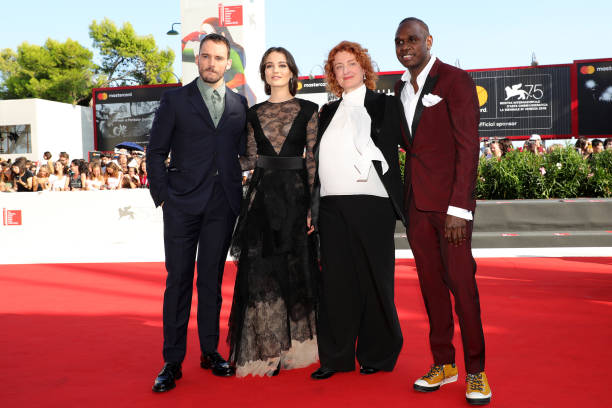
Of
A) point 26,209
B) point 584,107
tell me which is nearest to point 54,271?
point 26,209

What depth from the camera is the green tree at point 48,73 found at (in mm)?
59781

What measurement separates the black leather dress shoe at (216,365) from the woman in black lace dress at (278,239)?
0.21 ft

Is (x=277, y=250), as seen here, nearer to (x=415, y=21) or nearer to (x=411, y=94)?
(x=411, y=94)

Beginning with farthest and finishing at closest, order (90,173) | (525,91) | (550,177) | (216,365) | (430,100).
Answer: (525,91), (90,173), (550,177), (216,365), (430,100)

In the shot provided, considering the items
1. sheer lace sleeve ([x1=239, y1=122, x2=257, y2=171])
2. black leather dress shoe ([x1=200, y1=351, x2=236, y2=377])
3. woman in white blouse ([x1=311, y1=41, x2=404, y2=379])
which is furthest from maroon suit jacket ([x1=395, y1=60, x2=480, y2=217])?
black leather dress shoe ([x1=200, y1=351, x2=236, y2=377])

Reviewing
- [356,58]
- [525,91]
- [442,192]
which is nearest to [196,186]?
[356,58]

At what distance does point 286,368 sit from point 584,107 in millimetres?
20776

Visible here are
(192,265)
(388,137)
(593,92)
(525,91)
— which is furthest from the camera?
(525,91)

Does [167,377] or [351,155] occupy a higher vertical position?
[351,155]

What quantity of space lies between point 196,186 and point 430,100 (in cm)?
150

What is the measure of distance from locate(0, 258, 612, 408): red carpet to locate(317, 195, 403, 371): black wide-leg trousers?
6.4 inches

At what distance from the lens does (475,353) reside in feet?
10.6

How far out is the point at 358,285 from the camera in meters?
3.79

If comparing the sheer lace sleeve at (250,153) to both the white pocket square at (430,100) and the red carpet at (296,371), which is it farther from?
the red carpet at (296,371)
